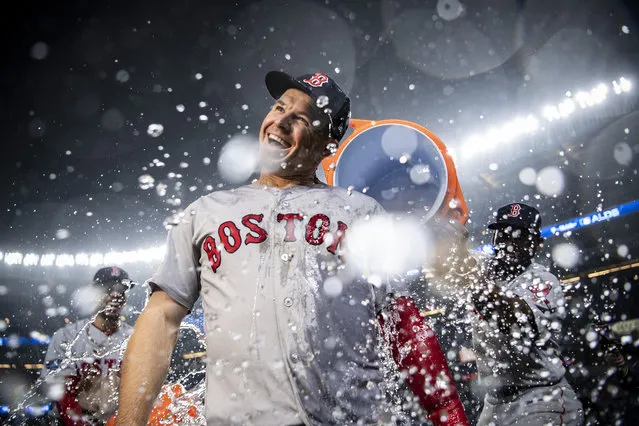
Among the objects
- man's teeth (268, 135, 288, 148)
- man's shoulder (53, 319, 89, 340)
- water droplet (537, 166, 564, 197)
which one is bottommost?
man's shoulder (53, 319, 89, 340)

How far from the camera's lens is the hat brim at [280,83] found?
2.39m

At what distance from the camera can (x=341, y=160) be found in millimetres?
2639

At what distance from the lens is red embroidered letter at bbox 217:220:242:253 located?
1.83m

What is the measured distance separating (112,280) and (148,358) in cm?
454

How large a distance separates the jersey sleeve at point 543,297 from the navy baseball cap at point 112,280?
4.66m

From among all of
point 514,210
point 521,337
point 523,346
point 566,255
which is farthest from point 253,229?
point 566,255

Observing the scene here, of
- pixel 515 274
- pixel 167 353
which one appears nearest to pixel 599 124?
pixel 515 274

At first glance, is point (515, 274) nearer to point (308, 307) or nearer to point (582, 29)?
point (308, 307)

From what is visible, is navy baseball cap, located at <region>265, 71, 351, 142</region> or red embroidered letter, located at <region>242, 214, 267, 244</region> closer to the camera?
red embroidered letter, located at <region>242, 214, 267, 244</region>

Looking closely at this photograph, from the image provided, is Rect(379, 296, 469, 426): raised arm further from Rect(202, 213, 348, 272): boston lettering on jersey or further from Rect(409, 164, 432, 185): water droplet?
Rect(409, 164, 432, 185): water droplet

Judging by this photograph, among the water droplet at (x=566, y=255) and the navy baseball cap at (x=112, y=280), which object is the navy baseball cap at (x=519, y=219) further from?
the water droplet at (x=566, y=255)

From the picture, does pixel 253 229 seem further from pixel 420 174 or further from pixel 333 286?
pixel 420 174

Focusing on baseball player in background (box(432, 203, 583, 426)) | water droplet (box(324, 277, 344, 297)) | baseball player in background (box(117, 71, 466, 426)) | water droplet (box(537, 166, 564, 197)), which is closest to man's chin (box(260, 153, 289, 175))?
baseball player in background (box(117, 71, 466, 426))

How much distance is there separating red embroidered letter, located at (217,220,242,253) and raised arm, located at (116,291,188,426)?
348 millimetres
